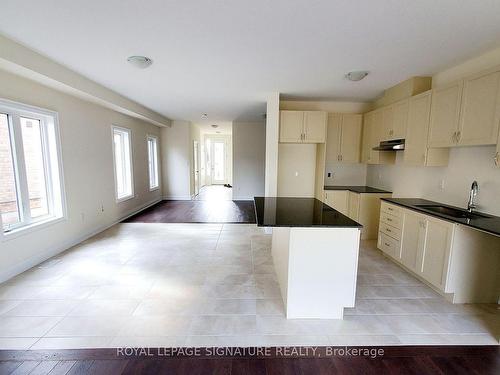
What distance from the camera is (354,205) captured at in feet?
13.6

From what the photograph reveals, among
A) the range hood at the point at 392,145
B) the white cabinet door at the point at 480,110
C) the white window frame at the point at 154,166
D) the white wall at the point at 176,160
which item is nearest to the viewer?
the white cabinet door at the point at 480,110

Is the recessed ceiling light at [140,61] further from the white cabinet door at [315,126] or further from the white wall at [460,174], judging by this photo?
the white wall at [460,174]

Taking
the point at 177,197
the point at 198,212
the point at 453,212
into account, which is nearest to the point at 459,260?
the point at 453,212

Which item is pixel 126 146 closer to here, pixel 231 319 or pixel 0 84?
pixel 0 84

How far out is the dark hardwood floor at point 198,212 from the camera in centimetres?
526

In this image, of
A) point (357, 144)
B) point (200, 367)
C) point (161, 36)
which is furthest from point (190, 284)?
point (357, 144)

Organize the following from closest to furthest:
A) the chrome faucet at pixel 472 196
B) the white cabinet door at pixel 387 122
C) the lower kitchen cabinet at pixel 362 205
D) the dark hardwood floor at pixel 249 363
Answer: the dark hardwood floor at pixel 249 363 → the chrome faucet at pixel 472 196 → the white cabinet door at pixel 387 122 → the lower kitchen cabinet at pixel 362 205

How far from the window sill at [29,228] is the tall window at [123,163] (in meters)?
1.64

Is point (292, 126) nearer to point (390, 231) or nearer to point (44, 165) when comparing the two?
point (390, 231)

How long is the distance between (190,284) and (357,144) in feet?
12.6

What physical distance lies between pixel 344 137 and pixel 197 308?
12.7ft

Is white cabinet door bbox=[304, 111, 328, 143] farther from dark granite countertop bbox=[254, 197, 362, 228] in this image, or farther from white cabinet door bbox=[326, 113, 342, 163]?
dark granite countertop bbox=[254, 197, 362, 228]

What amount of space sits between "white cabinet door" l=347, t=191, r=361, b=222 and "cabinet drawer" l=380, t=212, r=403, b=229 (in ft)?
2.16

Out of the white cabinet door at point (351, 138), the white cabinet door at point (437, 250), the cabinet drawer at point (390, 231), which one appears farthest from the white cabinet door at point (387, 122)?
the white cabinet door at point (437, 250)
